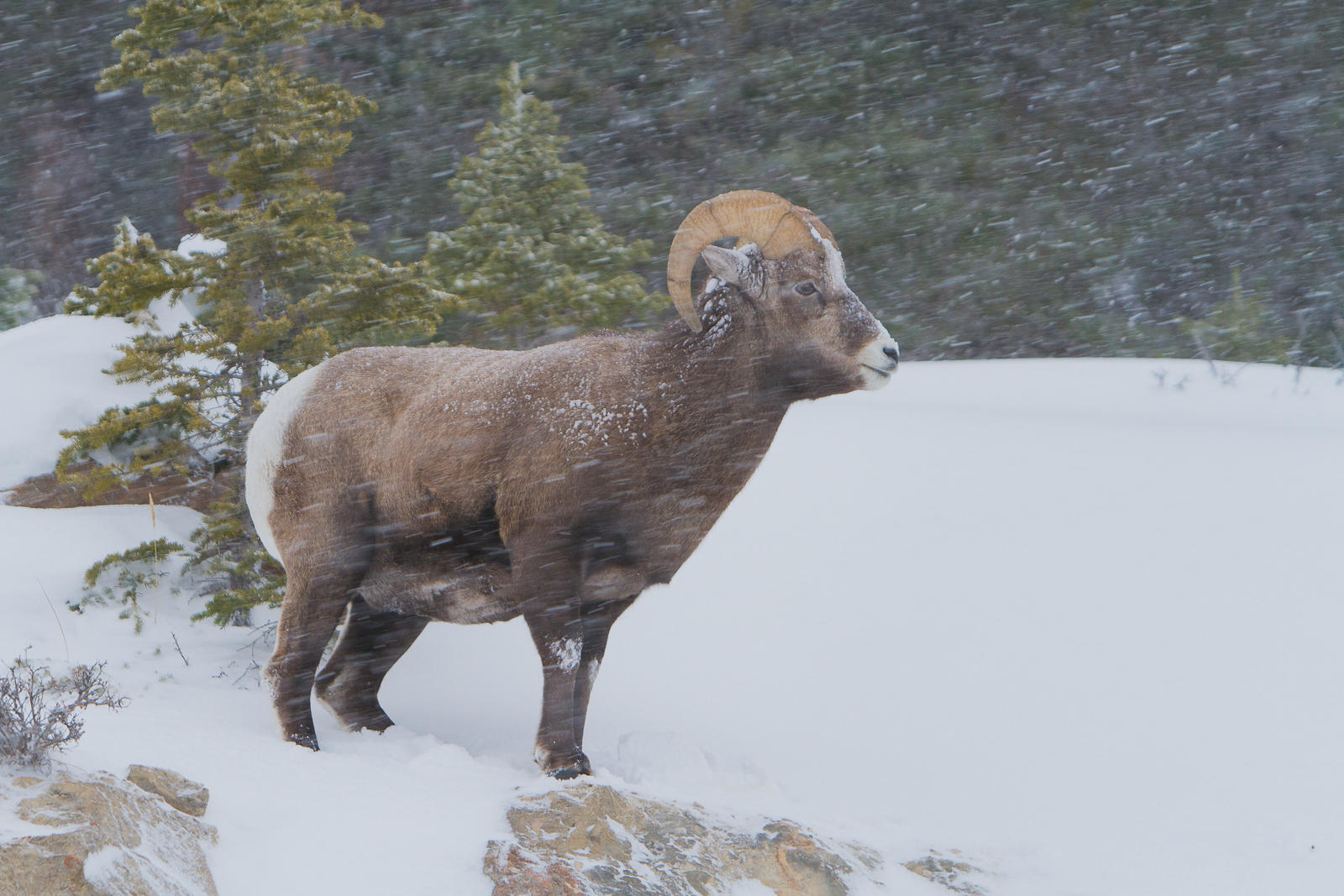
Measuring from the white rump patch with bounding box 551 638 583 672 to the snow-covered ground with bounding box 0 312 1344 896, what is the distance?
441mm

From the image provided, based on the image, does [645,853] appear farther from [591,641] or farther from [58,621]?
[58,621]

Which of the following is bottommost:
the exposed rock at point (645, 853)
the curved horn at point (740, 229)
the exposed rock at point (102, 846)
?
the exposed rock at point (645, 853)

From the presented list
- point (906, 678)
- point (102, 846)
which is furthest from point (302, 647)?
point (906, 678)

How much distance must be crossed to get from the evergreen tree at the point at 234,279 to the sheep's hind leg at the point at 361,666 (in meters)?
1.80

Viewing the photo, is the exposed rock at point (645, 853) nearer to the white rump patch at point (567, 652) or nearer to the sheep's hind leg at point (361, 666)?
the white rump patch at point (567, 652)

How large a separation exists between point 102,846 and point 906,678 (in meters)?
3.84

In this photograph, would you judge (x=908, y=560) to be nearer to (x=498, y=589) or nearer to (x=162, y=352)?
(x=498, y=589)

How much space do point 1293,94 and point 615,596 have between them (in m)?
15.5

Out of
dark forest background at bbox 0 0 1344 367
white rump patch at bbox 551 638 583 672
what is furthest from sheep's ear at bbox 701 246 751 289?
dark forest background at bbox 0 0 1344 367

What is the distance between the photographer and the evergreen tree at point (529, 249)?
1089 centimetres

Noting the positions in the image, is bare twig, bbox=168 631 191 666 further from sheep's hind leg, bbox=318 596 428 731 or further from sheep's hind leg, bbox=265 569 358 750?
sheep's hind leg, bbox=265 569 358 750

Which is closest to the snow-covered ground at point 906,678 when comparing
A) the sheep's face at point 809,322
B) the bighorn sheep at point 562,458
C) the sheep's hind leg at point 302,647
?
the sheep's hind leg at point 302,647

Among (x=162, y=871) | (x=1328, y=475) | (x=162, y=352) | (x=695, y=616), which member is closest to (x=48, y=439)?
(x=162, y=352)

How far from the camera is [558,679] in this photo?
420 centimetres
